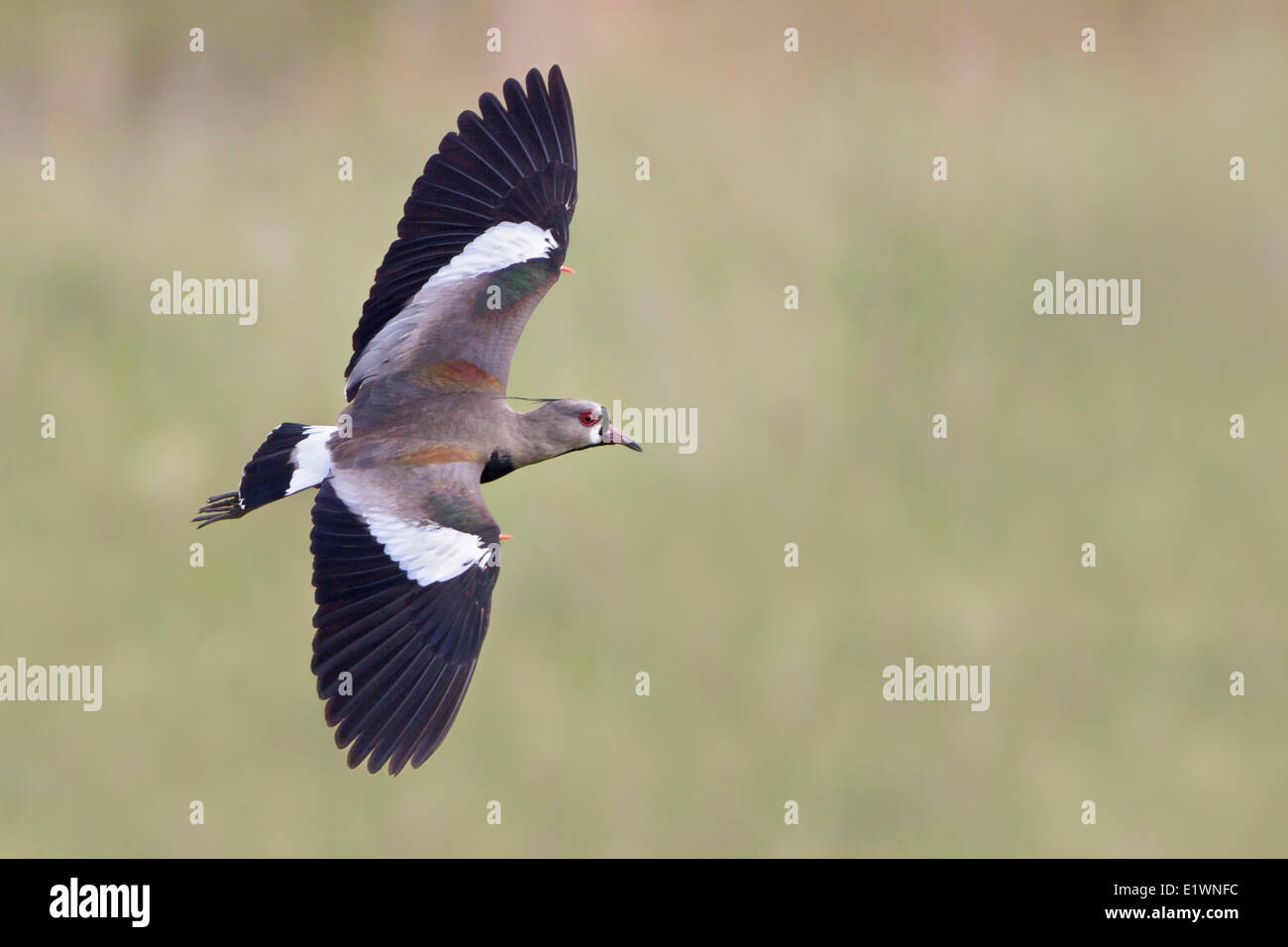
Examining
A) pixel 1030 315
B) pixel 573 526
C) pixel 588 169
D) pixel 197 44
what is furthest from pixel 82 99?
pixel 1030 315

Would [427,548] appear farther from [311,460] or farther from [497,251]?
[497,251]

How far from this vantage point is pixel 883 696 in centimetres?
2112

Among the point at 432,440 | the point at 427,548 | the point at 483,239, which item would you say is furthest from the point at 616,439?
the point at 427,548

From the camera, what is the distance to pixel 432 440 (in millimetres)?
10945

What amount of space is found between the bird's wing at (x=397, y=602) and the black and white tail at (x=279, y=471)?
0.17 metres

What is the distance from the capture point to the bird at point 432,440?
10000mm

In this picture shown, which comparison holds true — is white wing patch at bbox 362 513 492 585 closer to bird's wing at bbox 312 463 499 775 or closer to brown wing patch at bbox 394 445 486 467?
bird's wing at bbox 312 463 499 775

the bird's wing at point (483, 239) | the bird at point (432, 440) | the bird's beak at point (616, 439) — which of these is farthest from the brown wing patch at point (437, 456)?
the bird's beak at point (616, 439)

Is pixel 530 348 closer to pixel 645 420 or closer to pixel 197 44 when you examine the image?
pixel 645 420

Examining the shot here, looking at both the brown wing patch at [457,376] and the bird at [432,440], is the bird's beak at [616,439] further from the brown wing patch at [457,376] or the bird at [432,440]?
the brown wing patch at [457,376]

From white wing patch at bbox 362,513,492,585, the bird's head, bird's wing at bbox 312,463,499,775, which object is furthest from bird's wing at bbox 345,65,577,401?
white wing patch at bbox 362,513,492,585

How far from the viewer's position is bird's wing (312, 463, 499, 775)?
9891 millimetres

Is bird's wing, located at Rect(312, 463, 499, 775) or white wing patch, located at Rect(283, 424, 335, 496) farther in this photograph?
white wing patch, located at Rect(283, 424, 335, 496)

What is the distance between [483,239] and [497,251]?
0.13 meters
